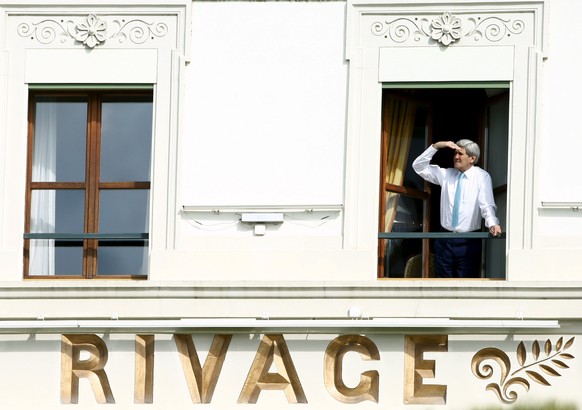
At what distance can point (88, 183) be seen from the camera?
84.7ft

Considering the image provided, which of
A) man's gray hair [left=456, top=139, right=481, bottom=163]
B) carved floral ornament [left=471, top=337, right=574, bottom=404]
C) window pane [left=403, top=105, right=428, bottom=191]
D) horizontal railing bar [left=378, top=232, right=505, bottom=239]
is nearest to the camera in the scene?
carved floral ornament [left=471, top=337, right=574, bottom=404]

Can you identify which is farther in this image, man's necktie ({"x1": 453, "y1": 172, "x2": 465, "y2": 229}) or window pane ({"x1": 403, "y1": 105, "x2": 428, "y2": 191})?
window pane ({"x1": 403, "y1": 105, "x2": 428, "y2": 191})

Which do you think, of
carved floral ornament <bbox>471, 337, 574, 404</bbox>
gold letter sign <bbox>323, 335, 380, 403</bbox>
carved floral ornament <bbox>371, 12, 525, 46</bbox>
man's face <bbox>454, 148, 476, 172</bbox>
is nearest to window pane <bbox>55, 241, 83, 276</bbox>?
gold letter sign <bbox>323, 335, 380, 403</bbox>

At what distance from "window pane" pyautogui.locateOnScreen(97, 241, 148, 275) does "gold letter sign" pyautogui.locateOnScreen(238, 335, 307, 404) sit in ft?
5.30

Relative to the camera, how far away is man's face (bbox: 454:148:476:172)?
1009 inches

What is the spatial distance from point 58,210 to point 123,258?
81 centimetres

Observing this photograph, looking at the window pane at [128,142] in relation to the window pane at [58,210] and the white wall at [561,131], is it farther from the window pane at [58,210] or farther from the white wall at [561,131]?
the white wall at [561,131]

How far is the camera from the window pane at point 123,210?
25703 mm

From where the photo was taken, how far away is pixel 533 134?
82.4 ft

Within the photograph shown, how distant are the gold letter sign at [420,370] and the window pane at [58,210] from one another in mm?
3556

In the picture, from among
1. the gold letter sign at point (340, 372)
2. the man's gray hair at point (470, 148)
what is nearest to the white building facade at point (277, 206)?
the gold letter sign at point (340, 372)

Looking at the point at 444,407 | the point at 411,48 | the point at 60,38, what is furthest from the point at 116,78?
the point at 444,407

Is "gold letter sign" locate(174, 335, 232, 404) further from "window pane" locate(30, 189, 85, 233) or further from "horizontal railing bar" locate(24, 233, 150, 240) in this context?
"window pane" locate(30, 189, 85, 233)

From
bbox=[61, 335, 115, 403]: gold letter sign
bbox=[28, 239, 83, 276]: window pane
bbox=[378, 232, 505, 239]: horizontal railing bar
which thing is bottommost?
bbox=[61, 335, 115, 403]: gold letter sign
